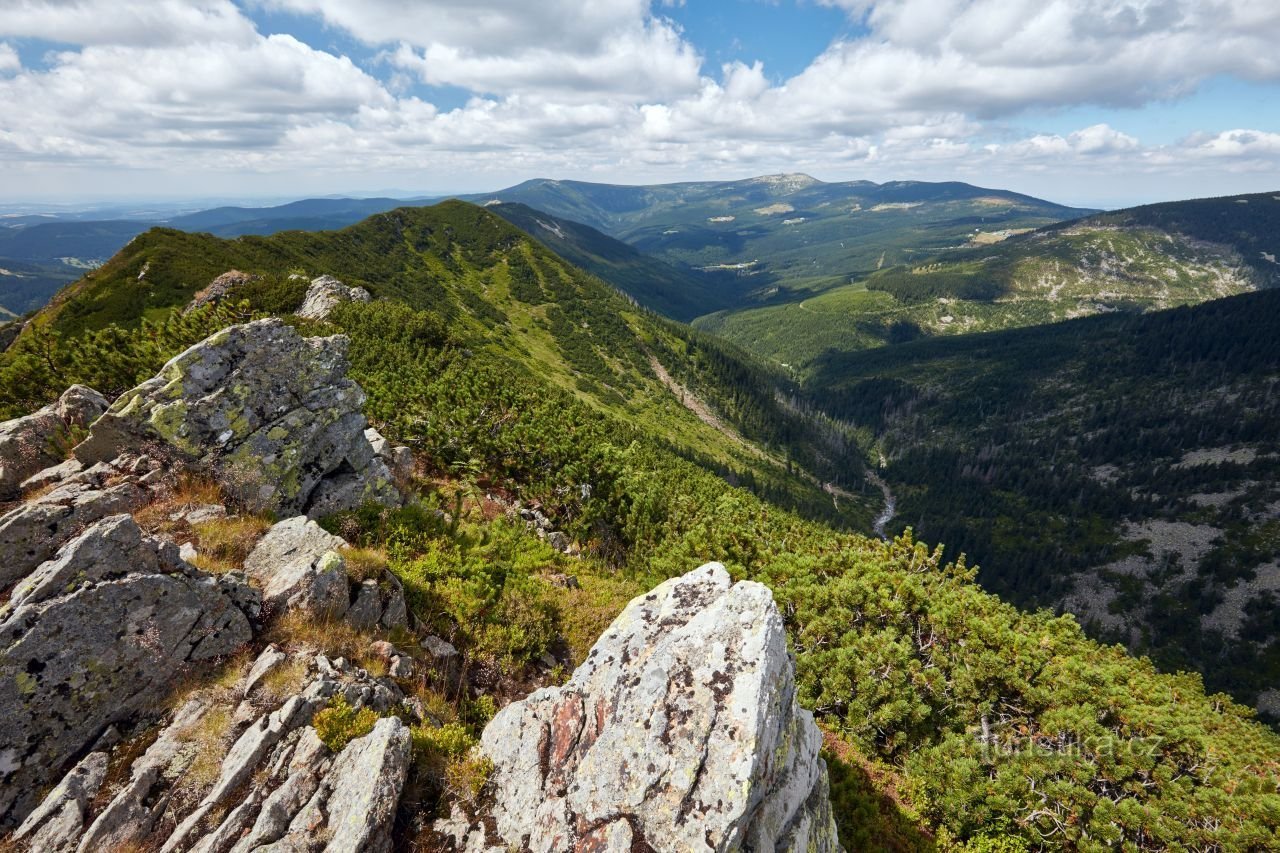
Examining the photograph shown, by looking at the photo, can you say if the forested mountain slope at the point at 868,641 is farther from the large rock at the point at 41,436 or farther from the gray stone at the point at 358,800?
the large rock at the point at 41,436

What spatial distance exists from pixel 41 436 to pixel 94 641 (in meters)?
13.7

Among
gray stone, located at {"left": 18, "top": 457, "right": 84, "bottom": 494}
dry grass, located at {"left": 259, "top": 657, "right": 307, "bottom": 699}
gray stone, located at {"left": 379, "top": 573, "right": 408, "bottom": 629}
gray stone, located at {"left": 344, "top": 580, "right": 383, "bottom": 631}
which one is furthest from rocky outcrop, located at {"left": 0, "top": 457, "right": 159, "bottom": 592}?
gray stone, located at {"left": 379, "top": 573, "right": 408, "bottom": 629}

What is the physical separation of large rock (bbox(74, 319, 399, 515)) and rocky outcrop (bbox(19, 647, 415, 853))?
9.53 meters

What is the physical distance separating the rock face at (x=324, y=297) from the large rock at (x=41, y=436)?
53.4 meters

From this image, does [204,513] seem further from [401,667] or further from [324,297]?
[324,297]

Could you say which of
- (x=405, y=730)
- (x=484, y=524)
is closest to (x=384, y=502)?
(x=484, y=524)

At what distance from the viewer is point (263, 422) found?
20.5m

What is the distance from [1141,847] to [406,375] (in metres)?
55.6

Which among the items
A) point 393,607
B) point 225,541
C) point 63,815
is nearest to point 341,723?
point 63,815

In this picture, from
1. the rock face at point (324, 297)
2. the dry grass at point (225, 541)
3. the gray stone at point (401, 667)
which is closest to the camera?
the gray stone at point (401, 667)

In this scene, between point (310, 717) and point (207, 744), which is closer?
point (207, 744)

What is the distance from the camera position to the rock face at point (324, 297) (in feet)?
241

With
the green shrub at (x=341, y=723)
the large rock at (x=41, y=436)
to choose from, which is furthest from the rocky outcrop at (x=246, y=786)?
the large rock at (x=41, y=436)

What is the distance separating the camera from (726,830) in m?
9.73
